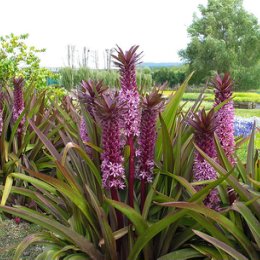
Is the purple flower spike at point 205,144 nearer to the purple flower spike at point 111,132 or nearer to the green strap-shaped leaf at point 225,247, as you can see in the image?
the green strap-shaped leaf at point 225,247

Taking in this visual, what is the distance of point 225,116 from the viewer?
8.92ft

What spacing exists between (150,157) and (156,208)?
1.56ft

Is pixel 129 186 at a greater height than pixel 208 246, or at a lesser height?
greater

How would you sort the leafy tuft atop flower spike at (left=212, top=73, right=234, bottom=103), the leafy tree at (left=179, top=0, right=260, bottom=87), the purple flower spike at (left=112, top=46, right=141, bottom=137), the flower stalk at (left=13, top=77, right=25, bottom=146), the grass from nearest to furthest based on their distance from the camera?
1. the purple flower spike at (left=112, top=46, right=141, bottom=137)
2. the leafy tuft atop flower spike at (left=212, top=73, right=234, bottom=103)
3. the grass
4. the flower stalk at (left=13, top=77, right=25, bottom=146)
5. the leafy tree at (left=179, top=0, right=260, bottom=87)

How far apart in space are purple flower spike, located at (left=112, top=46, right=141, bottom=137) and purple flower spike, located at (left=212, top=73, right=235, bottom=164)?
49 centimetres

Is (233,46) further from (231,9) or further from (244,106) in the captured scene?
(244,106)

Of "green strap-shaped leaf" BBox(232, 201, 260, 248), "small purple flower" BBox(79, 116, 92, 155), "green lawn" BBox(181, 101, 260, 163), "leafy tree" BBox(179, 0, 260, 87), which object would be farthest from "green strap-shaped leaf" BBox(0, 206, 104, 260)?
"leafy tree" BBox(179, 0, 260, 87)

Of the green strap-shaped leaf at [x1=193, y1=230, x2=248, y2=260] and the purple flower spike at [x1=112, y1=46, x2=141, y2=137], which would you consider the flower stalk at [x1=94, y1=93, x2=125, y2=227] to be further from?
the green strap-shaped leaf at [x1=193, y1=230, x2=248, y2=260]

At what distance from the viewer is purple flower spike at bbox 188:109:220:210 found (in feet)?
7.95

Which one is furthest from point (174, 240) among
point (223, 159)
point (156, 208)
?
point (223, 159)

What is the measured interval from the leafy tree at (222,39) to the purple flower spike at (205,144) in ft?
172

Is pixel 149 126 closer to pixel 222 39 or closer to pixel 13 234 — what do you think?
pixel 13 234

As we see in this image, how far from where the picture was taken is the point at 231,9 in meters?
58.0

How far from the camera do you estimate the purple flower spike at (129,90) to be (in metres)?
2.51
